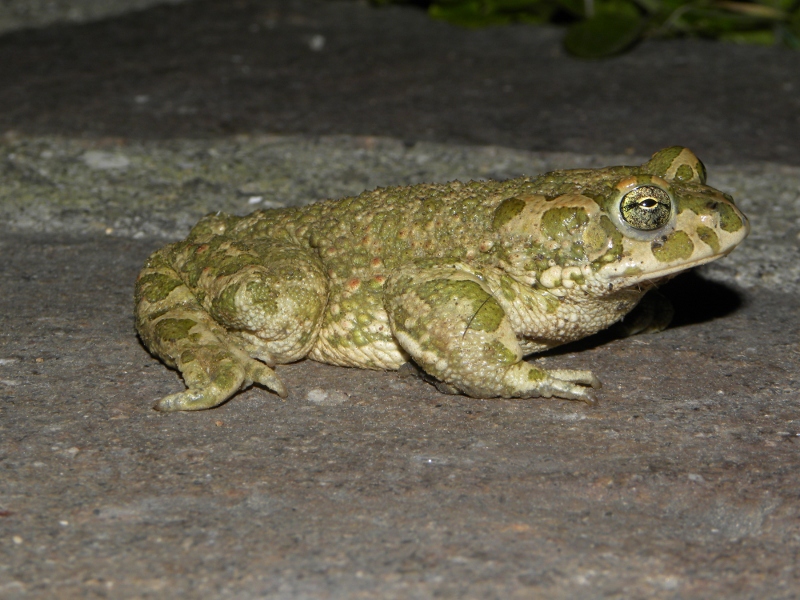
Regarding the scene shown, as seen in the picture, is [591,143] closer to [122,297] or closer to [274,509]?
[122,297]

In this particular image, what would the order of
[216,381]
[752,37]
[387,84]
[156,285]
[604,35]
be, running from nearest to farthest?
1. [216,381]
2. [156,285]
3. [387,84]
4. [604,35]
5. [752,37]

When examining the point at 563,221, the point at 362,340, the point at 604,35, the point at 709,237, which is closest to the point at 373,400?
the point at 362,340

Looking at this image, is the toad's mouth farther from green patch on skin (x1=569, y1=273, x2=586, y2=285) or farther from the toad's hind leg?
the toad's hind leg

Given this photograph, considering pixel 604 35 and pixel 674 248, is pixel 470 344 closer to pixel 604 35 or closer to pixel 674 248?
pixel 674 248

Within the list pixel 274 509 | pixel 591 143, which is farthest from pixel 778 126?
pixel 274 509

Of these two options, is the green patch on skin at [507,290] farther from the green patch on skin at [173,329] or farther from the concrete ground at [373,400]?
the green patch on skin at [173,329]
